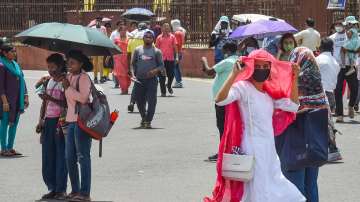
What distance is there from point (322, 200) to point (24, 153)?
5360 millimetres

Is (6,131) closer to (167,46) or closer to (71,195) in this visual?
(71,195)

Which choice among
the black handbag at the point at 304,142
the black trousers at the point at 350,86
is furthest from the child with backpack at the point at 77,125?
the black trousers at the point at 350,86

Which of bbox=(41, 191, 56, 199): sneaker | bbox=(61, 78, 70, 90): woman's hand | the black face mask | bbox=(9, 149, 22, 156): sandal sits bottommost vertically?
bbox=(9, 149, 22, 156): sandal

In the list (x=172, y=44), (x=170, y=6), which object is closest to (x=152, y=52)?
(x=172, y=44)

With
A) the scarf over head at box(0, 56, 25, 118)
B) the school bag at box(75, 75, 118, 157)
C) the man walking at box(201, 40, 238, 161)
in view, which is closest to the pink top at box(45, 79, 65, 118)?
the school bag at box(75, 75, 118, 157)

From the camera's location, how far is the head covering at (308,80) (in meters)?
8.97

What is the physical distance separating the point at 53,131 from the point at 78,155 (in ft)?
2.40

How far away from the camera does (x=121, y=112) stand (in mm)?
19703

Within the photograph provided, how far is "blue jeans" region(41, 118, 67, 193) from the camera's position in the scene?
10.6 meters

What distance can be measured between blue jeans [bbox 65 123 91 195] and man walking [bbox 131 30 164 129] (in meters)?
6.91

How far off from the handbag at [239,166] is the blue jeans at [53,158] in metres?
3.26

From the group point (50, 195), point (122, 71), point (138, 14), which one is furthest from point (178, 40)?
point (50, 195)

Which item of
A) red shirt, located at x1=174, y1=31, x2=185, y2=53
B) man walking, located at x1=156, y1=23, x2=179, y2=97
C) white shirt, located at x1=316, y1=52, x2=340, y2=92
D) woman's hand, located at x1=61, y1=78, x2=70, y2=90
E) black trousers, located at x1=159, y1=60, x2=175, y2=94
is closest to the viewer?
woman's hand, located at x1=61, y1=78, x2=70, y2=90

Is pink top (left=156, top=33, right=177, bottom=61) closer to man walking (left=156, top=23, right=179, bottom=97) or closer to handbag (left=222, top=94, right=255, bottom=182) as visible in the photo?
man walking (left=156, top=23, right=179, bottom=97)
